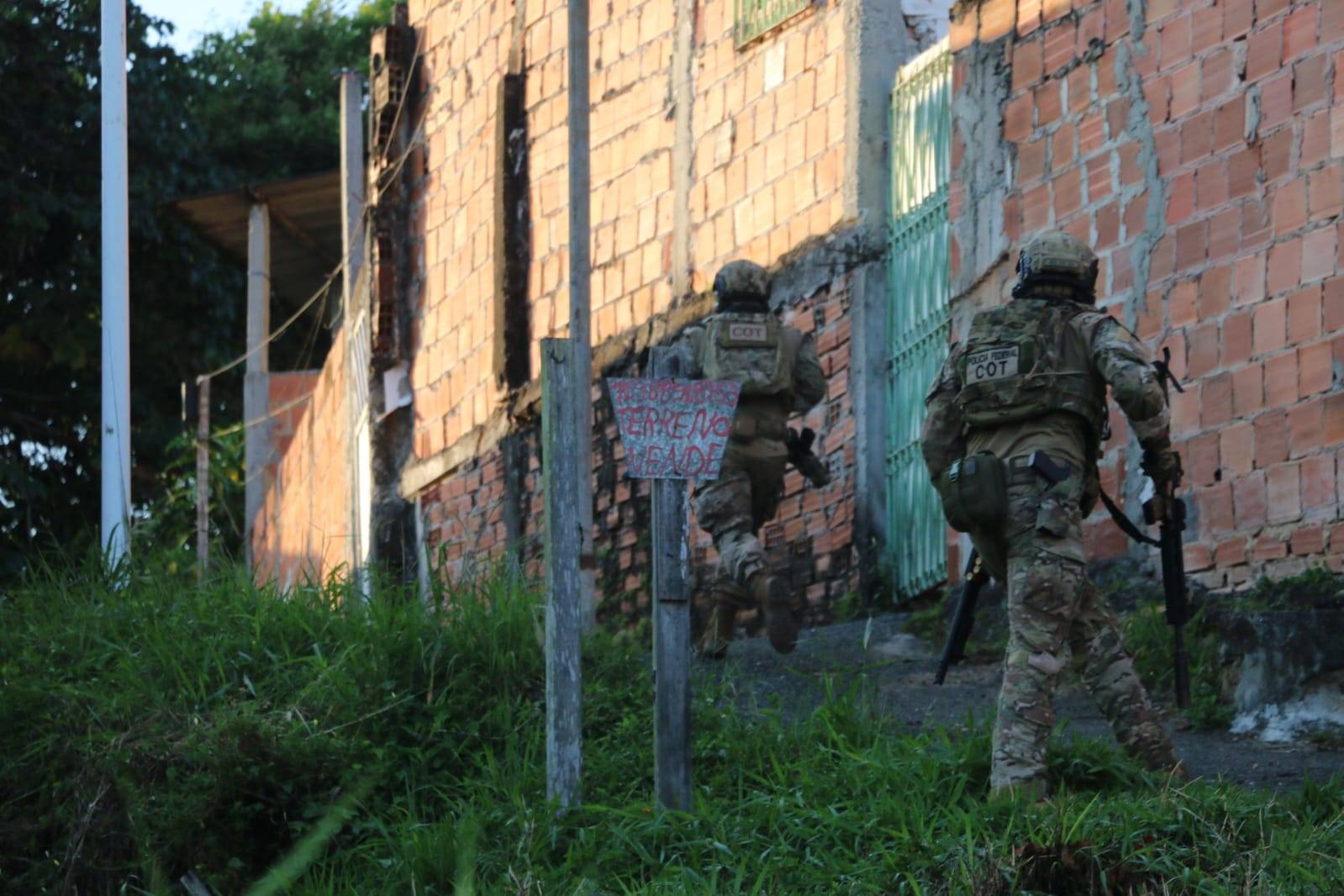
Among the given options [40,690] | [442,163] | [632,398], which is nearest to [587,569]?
[40,690]

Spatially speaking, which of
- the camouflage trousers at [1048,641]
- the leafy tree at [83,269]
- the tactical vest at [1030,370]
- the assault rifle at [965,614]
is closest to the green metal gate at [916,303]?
the assault rifle at [965,614]

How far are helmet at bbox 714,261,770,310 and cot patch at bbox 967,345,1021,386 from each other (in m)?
2.44

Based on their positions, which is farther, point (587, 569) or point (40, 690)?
point (587, 569)

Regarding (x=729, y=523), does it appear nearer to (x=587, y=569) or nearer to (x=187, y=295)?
(x=587, y=569)

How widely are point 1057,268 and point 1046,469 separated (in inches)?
25.2

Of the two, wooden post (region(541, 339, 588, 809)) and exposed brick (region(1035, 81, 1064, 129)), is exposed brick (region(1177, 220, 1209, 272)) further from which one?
wooden post (region(541, 339, 588, 809))

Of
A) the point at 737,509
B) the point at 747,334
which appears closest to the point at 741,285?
the point at 747,334

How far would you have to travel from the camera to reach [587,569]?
31.7 feet

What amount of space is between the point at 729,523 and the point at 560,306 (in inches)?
199

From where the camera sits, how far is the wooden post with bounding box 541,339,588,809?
6348 millimetres

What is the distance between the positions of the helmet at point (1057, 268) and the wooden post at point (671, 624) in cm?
128

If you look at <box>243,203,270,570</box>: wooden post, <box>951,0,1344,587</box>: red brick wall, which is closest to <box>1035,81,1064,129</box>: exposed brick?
<box>951,0,1344,587</box>: red brick wall

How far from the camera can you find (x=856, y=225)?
11.1 m

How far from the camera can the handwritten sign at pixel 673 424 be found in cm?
616
